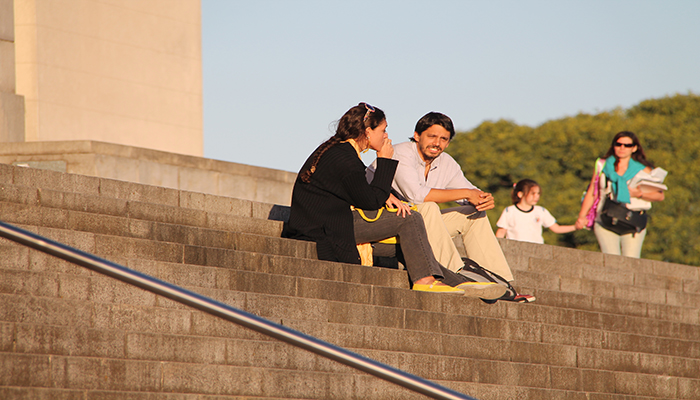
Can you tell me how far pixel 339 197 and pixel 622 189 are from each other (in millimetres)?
4816

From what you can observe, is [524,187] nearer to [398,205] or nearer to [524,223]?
[524,223]

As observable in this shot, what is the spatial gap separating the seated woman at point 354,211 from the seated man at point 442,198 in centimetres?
25

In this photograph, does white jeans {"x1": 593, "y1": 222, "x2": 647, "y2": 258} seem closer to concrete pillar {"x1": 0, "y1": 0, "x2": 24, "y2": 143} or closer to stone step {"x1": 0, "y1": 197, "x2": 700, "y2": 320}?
stone step {"x1": 0, "y1": 197, "x2": 700, "y2": 320}

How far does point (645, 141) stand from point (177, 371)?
24257 mm

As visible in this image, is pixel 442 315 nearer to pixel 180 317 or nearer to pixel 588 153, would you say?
pixel 180 317

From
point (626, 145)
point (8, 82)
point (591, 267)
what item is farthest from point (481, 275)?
point (8, 82)

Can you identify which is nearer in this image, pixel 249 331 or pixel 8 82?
pixel 249 331

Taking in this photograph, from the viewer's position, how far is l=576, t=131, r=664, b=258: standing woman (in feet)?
31.7

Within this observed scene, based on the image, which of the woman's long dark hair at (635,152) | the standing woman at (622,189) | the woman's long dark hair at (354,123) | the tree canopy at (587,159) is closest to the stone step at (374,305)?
the woman's long dark hair at (354,123)

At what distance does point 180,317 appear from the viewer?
14.9 feet

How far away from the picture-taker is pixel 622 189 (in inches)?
382

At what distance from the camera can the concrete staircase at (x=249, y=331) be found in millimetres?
4027

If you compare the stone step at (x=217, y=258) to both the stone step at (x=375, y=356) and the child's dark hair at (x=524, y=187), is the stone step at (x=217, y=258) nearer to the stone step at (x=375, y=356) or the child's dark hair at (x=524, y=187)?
the stone step at (x=375, y=356)

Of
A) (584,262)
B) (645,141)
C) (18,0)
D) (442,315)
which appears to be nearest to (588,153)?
(645,141)
